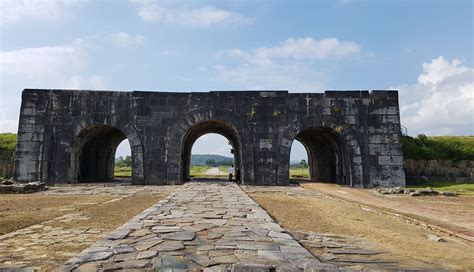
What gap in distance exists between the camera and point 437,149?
723 inches

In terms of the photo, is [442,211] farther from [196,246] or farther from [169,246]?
[169,246]

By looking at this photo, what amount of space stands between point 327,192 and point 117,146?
14743 millimetres

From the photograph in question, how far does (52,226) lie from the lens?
6328mm

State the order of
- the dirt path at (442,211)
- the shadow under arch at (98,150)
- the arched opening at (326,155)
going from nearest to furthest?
the dirt path at (442,211)
the shadow under arch at (98,150)
the arched opening at (326,155)

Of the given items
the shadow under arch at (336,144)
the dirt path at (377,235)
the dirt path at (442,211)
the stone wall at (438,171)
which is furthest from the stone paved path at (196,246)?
the stone wall at (438,171)

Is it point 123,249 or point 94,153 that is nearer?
point 123,249

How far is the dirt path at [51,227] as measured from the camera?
426 cm

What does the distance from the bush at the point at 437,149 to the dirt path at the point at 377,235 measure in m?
9.72

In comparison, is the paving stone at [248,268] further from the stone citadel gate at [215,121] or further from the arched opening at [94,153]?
the arched opening at [94,153]

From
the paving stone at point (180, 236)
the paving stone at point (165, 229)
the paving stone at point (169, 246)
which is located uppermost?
the paving stone at point (165, 229)

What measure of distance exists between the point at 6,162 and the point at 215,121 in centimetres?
1199

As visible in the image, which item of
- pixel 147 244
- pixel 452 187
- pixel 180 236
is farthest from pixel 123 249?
pixel 452 187

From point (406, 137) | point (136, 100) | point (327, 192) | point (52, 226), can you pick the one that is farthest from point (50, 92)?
point (406, 137)

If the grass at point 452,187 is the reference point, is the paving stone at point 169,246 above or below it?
below
